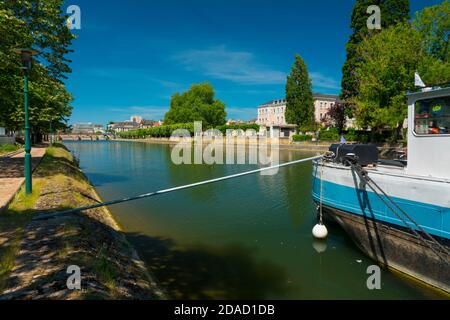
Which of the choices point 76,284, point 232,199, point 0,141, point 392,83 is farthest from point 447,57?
point 0,141

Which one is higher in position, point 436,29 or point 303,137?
point 436,29

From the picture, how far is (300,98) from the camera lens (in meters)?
68.2

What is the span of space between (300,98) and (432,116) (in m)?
62.9

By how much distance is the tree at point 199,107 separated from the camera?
326ft

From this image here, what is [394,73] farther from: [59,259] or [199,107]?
[199,107]

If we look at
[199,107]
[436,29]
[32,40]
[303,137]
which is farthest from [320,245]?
[199,107]

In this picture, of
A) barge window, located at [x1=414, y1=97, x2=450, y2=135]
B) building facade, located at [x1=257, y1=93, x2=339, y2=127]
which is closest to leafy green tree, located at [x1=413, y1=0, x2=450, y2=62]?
barge window, located at [x1=414, y1=97, x2=450, y2=135]

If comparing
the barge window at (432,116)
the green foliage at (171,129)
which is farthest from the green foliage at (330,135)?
the barge window at (432,116)

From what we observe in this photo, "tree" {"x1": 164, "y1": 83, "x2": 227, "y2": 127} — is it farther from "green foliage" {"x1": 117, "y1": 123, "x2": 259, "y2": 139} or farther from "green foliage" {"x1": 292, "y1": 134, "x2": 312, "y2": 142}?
"green foliage" {"x1": 292, "y1": 134, "x2": 312, "y2": 142}

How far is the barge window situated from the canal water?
13.4ft

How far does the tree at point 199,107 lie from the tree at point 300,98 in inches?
1405

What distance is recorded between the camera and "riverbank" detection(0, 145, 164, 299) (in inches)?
193

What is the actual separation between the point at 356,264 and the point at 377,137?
42.1 metres
